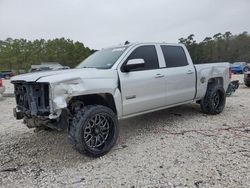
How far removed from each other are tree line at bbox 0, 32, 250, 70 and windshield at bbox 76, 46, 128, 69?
49021 millimetres

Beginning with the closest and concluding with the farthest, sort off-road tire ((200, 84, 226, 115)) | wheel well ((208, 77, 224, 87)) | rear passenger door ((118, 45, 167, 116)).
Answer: rear passenger door ((118, 45, 167, 116)), off-road tire ((200, 84, 226, 115)), wheel well ((208, 77, 224, 87))

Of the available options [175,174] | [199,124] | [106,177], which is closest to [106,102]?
[106,177]

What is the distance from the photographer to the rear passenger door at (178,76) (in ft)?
18.4

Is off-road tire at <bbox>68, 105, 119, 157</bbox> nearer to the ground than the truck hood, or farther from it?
nearer to the ground

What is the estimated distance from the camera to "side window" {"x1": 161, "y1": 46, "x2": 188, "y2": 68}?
5742 mm

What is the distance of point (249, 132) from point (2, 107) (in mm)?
8252

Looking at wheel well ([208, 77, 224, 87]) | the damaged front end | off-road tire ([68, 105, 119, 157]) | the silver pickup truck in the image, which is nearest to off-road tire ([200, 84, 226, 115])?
wheel well ([208, 77, 224, 87])

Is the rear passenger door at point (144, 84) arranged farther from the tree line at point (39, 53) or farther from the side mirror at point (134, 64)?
the tree line at point (39, 53)

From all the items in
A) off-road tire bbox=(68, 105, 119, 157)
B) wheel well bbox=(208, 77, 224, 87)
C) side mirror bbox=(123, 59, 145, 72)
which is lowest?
off-road tire bbox=(68, 105, 119, 157)

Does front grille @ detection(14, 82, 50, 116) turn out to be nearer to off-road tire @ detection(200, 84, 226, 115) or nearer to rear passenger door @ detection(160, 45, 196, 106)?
rear passenger door @ detection(160, 45, 196, 106)

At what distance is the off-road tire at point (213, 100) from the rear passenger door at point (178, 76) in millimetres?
614

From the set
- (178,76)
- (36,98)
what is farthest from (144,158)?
(178,76)

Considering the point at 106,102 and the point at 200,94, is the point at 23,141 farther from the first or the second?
the point at 200,94

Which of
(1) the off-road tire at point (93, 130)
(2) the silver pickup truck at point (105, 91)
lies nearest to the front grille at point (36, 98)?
(2) the silver pickup truck at point (105, 91)
